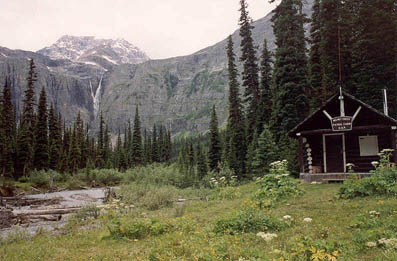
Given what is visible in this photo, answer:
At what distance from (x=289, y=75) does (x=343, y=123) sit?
11.5 metres

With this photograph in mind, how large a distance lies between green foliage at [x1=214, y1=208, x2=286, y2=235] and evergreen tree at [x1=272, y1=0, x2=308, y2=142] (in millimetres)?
19527

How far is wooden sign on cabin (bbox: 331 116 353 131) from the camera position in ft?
56.2

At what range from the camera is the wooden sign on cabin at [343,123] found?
1714 centimetres

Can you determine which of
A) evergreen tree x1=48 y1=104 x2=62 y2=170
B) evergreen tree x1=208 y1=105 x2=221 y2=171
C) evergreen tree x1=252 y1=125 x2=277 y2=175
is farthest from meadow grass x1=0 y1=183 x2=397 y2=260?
evergreen tree x1=48 y1=104 x2=62 y2=170

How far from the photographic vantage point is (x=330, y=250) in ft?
17.8

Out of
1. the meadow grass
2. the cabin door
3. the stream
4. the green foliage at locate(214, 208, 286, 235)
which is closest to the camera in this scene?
the meadow grass

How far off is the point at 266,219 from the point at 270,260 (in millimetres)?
3451

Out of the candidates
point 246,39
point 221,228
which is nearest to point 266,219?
point 221,228

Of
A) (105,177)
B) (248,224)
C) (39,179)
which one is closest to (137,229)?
(248,224)

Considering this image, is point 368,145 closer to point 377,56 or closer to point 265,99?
point 377,56

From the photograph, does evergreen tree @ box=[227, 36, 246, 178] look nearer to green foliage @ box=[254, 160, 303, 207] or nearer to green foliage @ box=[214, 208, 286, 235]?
green foliage @ box=[254, 160, 303, 207]

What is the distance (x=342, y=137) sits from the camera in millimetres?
19406

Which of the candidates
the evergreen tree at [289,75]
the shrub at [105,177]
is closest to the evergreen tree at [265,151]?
the evergreen tree at [289,75]

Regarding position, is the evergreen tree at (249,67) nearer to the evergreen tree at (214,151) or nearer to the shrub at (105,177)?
the evergreen tree at (214,151)
